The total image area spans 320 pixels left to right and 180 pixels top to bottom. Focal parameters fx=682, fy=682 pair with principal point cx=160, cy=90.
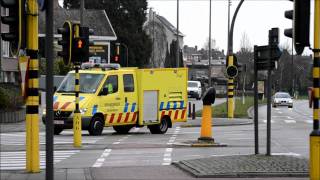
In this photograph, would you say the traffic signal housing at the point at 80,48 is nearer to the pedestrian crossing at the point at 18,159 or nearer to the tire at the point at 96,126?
the pedestrian crossing at the point at 18,159

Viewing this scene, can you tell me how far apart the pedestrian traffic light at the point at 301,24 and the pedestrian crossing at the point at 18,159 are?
6.36 metres

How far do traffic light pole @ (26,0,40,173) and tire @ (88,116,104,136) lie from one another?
11198mm

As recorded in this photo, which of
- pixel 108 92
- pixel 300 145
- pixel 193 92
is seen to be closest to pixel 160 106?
pixel 108 92

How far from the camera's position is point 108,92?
24266 mm

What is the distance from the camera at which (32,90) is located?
1205 centimetres

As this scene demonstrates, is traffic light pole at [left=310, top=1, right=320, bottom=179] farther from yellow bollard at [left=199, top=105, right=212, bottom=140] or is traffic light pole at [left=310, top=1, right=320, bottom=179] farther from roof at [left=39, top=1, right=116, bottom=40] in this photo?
roof at [left=39, top=1, right=116, bottom=40]

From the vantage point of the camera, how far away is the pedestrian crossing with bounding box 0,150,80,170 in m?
14.1

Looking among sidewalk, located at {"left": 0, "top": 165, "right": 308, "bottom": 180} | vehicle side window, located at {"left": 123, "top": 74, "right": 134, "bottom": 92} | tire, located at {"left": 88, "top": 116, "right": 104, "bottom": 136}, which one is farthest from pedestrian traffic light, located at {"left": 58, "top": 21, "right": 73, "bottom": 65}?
vehicle side window, located at {"left": 123, "top": 74, "right": 134, "bottom": 92}

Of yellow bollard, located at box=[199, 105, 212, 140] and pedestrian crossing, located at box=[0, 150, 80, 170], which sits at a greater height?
yellow bollard, located at box=[199, 105, 212, 140]

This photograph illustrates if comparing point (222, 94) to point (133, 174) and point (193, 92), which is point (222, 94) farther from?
point (133, 174)

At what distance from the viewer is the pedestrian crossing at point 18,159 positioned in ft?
46.2

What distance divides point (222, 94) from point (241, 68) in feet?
184

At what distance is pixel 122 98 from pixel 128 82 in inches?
26.9

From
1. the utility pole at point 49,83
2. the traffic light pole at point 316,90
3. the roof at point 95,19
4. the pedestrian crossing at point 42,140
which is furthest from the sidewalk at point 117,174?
the roof at point 95,19
